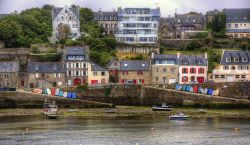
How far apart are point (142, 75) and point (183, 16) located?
26421 mm

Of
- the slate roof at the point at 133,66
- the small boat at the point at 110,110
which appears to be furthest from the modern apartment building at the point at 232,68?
the small boat at the point at 110,110

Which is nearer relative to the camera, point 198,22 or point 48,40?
point 48,40

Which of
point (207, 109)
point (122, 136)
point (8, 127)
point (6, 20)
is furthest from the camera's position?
point (6, 20)

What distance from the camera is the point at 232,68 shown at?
96.3 metres

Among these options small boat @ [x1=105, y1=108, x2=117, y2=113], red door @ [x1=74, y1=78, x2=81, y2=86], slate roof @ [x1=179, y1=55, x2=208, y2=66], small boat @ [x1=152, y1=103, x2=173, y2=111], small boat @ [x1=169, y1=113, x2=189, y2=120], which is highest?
slate roof @ [x1=179, y1=55, x2=208, y2=66]

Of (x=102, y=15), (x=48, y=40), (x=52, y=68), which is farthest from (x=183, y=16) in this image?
(x=52, y=68)

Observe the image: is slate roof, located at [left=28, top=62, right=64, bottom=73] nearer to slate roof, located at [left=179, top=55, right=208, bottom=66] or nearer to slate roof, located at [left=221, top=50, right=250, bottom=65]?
slate roof, located at [left=179, top=55, right=208, bottom=66]

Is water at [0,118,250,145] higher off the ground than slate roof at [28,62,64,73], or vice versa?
slate roof at [28,62,64,73]

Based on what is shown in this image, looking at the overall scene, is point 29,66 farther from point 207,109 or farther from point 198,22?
point 198,22

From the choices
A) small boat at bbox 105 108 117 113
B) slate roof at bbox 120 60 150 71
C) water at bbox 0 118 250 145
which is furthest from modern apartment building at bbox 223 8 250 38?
water at bbox 0 118 250 145

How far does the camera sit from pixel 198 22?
119062 mm

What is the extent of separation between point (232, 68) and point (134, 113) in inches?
657

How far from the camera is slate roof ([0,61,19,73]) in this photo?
94938mm

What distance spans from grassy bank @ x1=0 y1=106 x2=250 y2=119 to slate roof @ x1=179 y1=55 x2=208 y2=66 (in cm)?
1002
